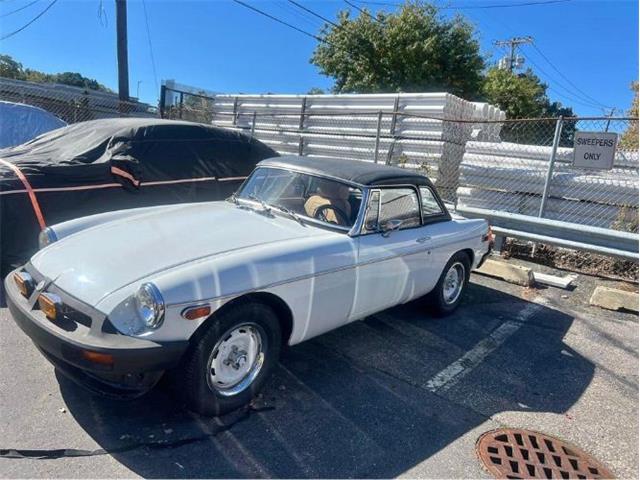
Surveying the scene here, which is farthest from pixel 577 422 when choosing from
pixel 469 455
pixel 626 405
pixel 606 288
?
pixel 606 288

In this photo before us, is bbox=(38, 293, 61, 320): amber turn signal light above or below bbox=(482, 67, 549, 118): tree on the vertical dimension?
below

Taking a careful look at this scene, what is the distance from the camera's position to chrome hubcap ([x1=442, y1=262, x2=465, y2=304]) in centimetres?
484

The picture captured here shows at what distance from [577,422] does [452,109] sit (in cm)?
759

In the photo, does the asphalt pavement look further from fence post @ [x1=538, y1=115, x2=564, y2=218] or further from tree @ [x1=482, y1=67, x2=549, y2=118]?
tree @ [x1=482, y1=67, x2=549, y2=118]

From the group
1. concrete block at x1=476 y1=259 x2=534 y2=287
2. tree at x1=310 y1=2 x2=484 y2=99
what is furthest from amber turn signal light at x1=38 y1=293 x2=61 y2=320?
tree at x1=310 y1=2 x2=484 y2=99

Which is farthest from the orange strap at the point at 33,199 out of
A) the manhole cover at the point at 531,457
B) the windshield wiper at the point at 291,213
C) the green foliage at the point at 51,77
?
the green foliage at the point at 51,77

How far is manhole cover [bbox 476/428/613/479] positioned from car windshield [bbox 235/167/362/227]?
175 centimetres

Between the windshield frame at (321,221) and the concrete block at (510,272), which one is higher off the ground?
the windshield frame at (321,221)

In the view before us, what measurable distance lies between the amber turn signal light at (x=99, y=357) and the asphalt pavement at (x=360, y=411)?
1.63 ft

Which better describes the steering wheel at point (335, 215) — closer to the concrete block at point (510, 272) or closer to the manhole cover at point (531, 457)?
the manhole cover at point (531, 457)

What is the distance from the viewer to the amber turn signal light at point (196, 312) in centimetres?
247

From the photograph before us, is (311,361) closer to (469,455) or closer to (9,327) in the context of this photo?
(469,455)

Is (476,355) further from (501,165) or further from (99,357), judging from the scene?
(501,165)

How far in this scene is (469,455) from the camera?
107 inches
